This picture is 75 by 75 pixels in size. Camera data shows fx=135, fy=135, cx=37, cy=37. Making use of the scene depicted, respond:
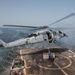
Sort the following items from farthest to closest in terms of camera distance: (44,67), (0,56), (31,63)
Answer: (0,56), (31,63), (44,67)

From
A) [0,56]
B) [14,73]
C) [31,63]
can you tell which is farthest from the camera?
[0,56]

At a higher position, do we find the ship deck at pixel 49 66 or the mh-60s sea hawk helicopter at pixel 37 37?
the mh-60s sea hawk helicopter at pixel 37 37

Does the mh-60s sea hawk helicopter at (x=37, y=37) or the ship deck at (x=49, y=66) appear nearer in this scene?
the ship deck at (x=49, y=66)

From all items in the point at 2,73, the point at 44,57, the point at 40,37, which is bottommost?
the point at 2,73

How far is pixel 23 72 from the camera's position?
2277cm

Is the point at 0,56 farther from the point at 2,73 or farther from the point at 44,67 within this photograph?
the point at 44,67

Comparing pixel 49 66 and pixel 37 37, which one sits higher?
pixel 37 37

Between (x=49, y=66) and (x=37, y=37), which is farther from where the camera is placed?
(x=37, y=37)

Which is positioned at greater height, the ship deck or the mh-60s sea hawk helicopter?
the mh-60s sea hawk helicopter

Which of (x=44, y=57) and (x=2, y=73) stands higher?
(x=44, y=57)

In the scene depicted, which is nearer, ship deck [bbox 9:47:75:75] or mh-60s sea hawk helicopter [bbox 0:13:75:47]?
ship deck [bbox 9:47:75:75]

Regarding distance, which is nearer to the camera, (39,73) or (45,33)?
(39,73)

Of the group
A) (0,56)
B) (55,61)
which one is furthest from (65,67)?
(0,56)

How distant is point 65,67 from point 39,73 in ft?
18.3
